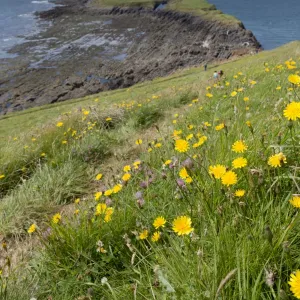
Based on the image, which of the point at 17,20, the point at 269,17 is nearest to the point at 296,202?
the point at 17,20

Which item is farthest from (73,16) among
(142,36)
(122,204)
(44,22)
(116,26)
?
(122,204)

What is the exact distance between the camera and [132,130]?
6.38 m

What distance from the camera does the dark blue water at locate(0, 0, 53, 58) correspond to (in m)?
46.7

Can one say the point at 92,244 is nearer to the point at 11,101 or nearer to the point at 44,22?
the point at 11,101

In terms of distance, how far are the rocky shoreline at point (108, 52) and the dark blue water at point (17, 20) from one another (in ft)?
8.89

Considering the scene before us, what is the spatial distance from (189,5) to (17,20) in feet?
108

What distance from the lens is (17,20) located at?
196 feet

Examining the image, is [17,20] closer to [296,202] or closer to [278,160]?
[278,160]

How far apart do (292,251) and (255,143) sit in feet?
3.25

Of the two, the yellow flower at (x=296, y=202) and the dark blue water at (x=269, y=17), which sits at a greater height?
the yellow flower at (x=296, y=202)

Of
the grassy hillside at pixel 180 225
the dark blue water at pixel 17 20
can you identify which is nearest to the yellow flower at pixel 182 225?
the grassy hillside at pixel 180 225

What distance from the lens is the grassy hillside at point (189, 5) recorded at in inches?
1970

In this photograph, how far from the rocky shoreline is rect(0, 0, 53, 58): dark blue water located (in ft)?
8.89

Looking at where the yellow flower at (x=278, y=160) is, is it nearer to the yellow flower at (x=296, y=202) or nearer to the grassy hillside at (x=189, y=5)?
the yellow flower at (x=296, y=202)
